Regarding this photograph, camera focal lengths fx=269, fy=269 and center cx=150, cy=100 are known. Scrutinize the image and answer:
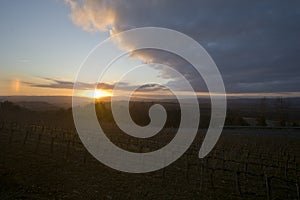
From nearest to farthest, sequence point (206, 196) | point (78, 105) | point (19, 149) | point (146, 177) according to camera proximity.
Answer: point (206, 196)
point (146, 177)
point (19, 149)
point (78, 105)

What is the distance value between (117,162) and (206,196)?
23.7ft

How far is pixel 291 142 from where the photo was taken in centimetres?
3136

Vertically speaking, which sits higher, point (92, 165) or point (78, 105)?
point (78, 105)

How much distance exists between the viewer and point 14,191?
33.9ft

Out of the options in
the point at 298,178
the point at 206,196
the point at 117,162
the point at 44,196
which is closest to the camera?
the point at 44,196

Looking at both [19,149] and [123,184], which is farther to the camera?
[19,149]

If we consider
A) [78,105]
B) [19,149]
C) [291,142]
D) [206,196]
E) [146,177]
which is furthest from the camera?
[78,105]

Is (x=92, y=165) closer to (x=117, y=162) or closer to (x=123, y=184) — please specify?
(x=117, y=162)

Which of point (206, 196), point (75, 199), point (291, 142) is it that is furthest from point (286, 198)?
point (291, 142)

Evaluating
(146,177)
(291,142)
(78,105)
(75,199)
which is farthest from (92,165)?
(78,105)

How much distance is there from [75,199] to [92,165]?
224 inches

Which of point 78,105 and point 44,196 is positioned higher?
point 78,105

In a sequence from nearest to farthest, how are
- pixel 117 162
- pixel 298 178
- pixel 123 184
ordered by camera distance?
pixel 123 184 → pixel 298 178 → pixel 117 162

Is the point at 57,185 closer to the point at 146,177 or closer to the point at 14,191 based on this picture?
the point at 14,191
